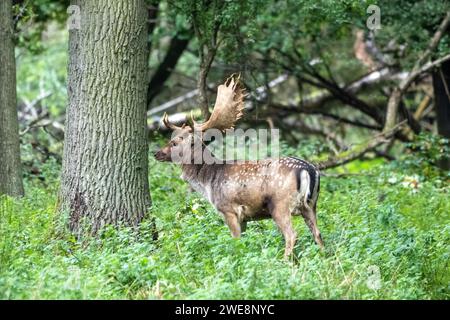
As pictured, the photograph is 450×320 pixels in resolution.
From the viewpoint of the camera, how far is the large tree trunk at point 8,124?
12023 millimetres

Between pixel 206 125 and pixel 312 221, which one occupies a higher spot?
pixel 206 125

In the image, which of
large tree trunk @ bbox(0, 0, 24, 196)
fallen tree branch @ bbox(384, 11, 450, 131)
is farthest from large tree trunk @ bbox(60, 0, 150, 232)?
fallen tree branch @ bbox(384, 11, 450, 131)

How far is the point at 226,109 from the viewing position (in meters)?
10.0

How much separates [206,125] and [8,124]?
3577 millimetres

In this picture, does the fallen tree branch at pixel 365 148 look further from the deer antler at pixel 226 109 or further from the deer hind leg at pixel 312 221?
the deer hind leg at pixel 312 221

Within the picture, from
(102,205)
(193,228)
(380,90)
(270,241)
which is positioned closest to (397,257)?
(270,241)

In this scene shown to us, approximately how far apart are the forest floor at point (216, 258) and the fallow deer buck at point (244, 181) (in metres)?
0.26

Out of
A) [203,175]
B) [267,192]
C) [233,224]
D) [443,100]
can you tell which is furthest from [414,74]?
[233,224]

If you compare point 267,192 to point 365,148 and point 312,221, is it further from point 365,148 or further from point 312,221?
point 365,148

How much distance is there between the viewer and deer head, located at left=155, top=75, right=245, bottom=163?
32.9 ft

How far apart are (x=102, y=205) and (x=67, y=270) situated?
A: 1.76 meters

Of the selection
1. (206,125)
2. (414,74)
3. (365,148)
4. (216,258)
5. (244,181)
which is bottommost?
(216,258)
